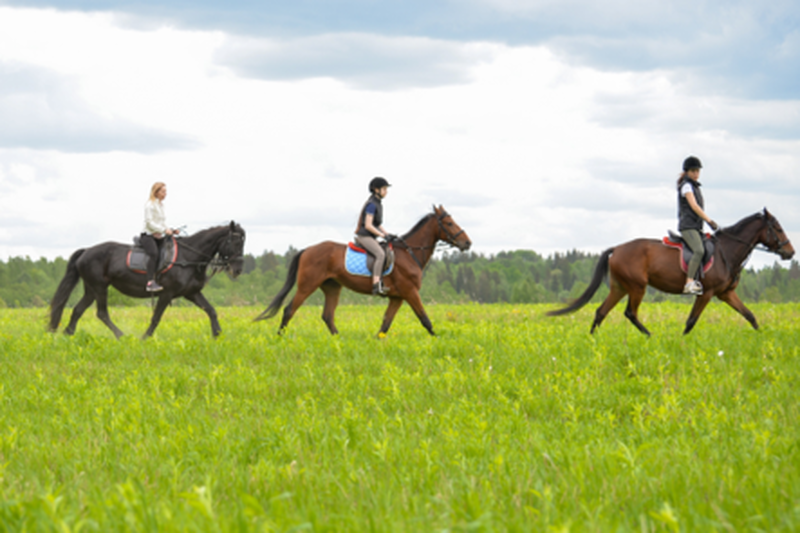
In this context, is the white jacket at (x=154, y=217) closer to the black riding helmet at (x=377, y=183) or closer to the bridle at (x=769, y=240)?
the black riding helmet at (x=377, y=183)

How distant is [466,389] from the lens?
7359 millimetres

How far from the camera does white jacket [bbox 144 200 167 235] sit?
14.0 meters

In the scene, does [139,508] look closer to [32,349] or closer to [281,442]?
[281,442]

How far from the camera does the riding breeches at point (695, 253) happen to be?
12727mm

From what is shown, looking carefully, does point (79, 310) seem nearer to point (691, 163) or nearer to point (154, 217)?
point (154, 217)

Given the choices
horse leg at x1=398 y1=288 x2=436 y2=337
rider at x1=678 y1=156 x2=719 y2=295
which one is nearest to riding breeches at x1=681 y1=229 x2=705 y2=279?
rider at x1=678 y1=156 x2=719 y2=295

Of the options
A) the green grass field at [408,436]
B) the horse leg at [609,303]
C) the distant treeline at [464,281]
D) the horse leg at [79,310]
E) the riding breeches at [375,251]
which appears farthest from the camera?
the distant treeline at [464,281]

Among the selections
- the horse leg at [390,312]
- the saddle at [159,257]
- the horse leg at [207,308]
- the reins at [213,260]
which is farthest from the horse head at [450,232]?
the saddle at [159,257]

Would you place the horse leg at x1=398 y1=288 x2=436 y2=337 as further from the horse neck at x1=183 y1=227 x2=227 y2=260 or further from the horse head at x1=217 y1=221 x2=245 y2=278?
the horse neck at x1=183 y1=227 x2=227 y2=260

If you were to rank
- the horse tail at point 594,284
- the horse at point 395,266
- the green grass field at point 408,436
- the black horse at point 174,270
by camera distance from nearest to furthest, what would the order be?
the green grass field at point 408,436 → the horse at point 395,266 → the horse tail at point 594,284 → the black horse at point 174,270

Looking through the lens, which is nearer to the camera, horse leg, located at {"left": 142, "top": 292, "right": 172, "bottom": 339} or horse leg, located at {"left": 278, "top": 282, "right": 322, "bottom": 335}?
horse leg, located at {"left": 278, "top": 282, "right": 322, "bottom": 335}

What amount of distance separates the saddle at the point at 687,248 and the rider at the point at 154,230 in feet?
33.6

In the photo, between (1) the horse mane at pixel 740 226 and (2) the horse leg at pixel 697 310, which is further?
(1) the horse mane at pixel 740 226

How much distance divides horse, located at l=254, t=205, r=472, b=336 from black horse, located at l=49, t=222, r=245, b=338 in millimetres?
1467
